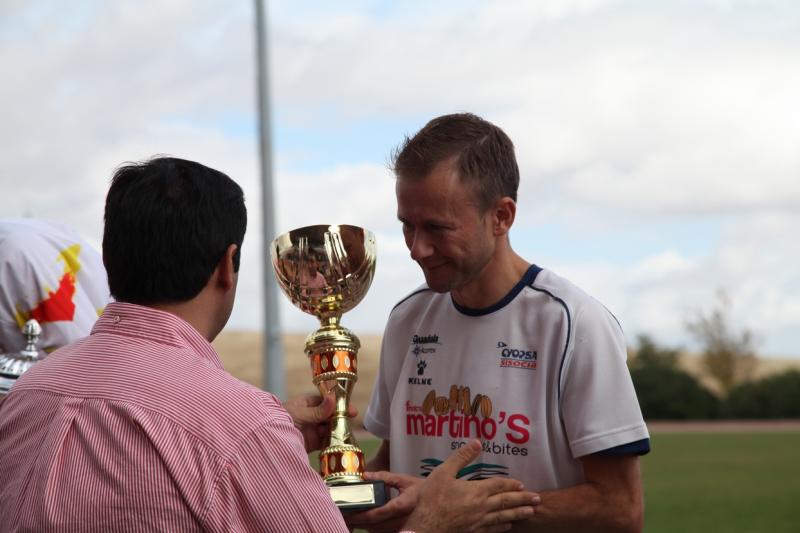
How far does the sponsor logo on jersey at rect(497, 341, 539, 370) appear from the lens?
11.4ft

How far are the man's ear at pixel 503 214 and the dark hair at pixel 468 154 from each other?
2cm

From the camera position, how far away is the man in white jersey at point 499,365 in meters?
3.33

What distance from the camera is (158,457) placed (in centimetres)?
237

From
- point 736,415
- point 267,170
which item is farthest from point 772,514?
point 736,415

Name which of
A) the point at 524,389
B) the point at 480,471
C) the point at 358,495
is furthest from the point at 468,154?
the point at 358,495

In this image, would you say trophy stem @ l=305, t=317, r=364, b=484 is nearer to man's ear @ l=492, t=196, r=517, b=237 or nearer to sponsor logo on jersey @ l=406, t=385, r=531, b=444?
sponsor logo on jersey @ l=406, t=385, r=531, b=444

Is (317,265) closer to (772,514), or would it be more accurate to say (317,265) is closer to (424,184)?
(424,184)

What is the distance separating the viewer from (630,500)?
3.36 meters

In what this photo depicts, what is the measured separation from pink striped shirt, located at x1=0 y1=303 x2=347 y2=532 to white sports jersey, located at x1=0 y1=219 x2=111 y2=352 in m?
2.12

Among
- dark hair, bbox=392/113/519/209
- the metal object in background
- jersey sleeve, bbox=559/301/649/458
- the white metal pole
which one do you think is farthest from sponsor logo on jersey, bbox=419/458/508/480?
the white metal pole

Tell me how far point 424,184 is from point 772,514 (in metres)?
13.5

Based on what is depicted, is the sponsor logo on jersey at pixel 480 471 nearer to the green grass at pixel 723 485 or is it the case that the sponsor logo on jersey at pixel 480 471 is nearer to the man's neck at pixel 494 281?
the man's neck at pixel 494 281

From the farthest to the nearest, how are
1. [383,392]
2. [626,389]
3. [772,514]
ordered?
[772,514] < [383,392] < [626,389]

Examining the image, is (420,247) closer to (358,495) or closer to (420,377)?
(420,377)
